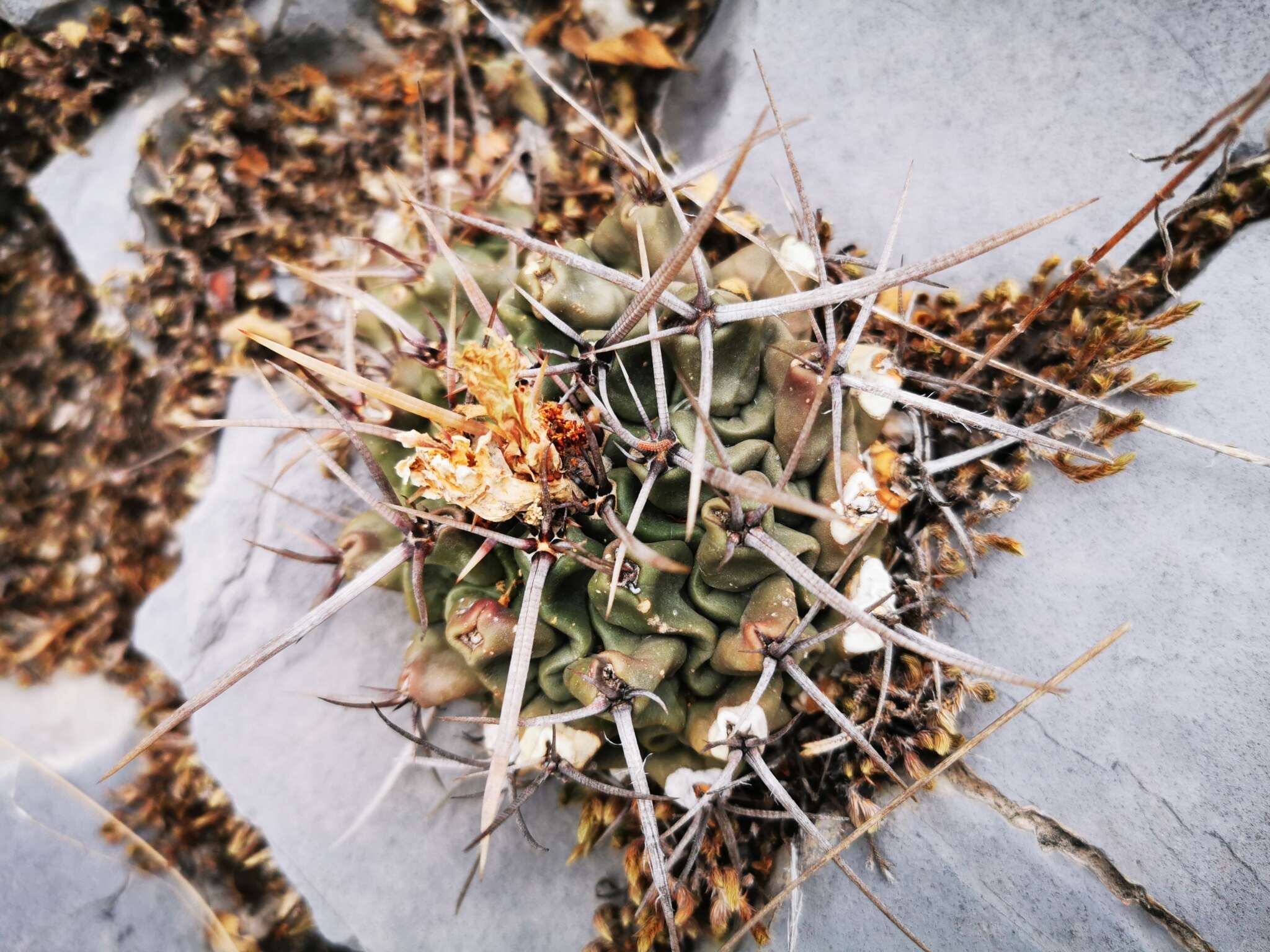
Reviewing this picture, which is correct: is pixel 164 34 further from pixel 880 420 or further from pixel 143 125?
pixel 880 420

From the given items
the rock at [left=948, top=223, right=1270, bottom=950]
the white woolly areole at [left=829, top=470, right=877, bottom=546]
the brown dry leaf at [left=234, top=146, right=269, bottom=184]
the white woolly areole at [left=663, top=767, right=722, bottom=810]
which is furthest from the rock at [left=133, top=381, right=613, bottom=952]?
the rock at [left=948, top=223, right=1270, bottom=950]

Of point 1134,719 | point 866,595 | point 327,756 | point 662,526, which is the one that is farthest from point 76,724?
point 1134,719

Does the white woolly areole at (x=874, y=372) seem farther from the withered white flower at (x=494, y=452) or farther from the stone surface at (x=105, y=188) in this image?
the stone surface at (x=105, y=188)

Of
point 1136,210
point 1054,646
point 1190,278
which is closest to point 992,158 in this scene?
point 1136,210

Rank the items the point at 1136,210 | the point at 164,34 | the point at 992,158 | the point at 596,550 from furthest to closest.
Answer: the point at 164,34
the point at 992,158
the point at 1136,210
the point at 596,550

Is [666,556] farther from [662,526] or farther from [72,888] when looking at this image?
[72,888]

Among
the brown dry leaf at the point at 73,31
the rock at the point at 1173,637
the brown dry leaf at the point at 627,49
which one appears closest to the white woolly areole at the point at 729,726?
the rock at the point at 1173,637

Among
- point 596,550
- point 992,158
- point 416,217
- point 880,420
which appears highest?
point 416,217
